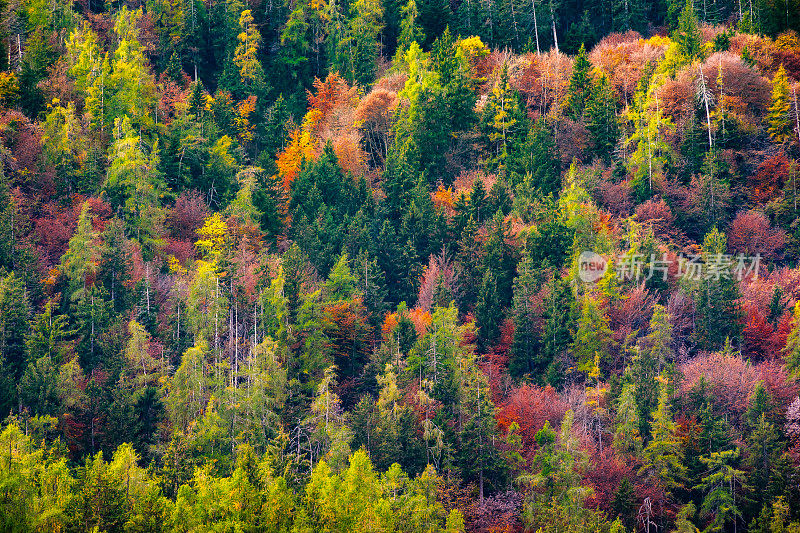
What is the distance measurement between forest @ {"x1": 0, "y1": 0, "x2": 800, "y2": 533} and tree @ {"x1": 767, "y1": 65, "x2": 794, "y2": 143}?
0.91 ft

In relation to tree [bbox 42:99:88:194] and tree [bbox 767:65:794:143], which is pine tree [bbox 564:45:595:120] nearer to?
tree [bbox 767:65:794:143]

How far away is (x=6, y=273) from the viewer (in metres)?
57.1

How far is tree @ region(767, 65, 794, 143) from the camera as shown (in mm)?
70562

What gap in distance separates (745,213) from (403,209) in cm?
2186

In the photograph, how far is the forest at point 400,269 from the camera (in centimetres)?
4978

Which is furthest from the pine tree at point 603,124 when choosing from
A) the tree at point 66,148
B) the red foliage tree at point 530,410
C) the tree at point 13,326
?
the tree at point 13,326

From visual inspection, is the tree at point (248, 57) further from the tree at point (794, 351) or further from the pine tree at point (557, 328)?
the tree at point (794, 351)

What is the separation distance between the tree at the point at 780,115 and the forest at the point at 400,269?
28cm

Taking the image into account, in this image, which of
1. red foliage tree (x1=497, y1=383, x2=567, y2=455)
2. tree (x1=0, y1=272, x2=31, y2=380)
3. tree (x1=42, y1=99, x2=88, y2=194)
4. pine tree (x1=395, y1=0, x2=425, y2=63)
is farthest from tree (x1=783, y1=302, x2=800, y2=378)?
tree (x1=42, y1=99, x2=88, y2=194)

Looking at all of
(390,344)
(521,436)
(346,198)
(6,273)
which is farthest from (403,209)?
(6,273)

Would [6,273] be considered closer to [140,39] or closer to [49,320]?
[49,320]

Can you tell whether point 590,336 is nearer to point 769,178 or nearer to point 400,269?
point 400,269

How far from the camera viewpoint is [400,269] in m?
63.8

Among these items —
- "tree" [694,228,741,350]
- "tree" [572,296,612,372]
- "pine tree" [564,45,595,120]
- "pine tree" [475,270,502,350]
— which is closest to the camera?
"tree" [572,296,612,372]
